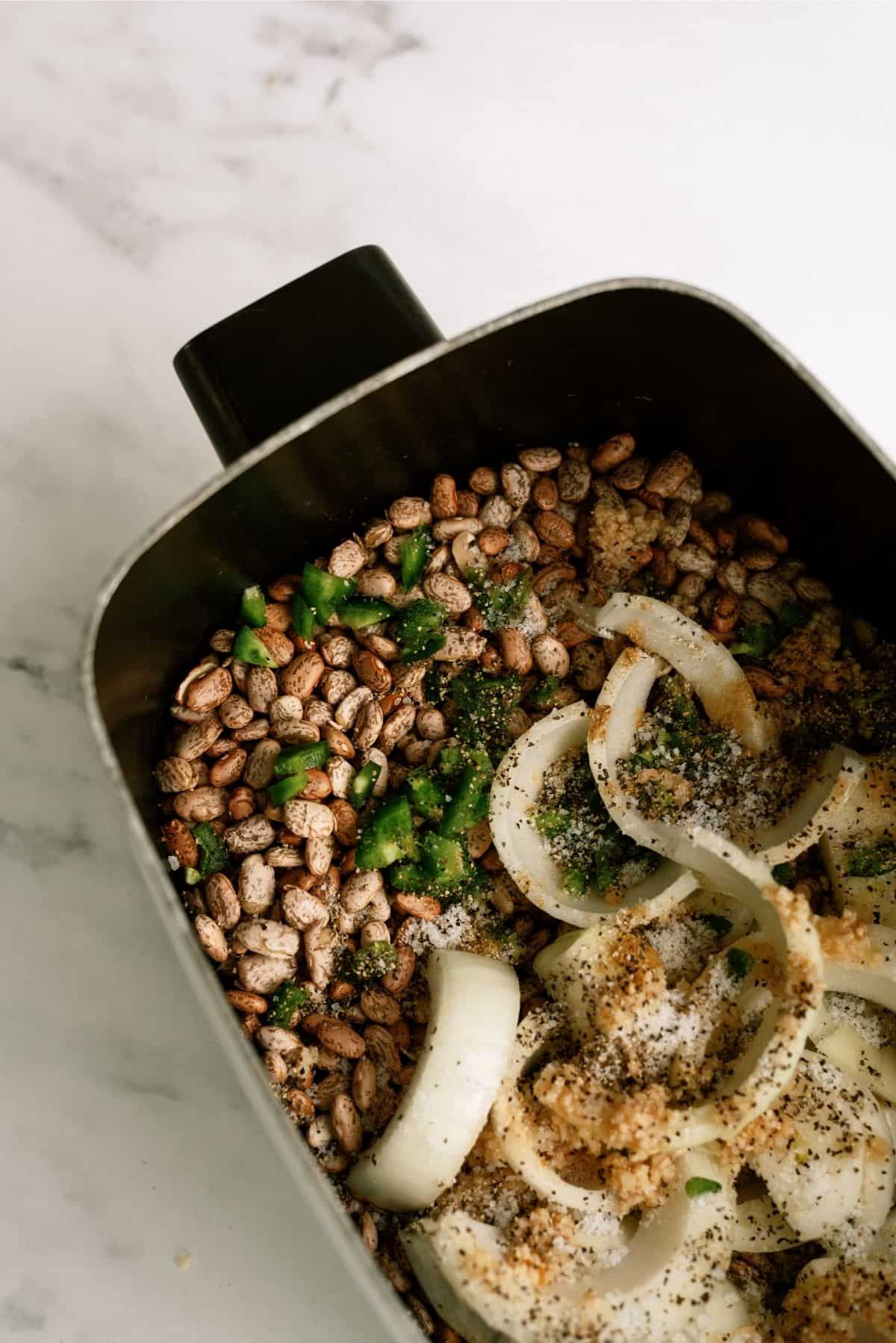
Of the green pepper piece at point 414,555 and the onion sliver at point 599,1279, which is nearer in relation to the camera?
the onion sliver at point 599,1279

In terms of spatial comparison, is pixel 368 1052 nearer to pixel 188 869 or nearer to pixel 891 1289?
pixel 188 869

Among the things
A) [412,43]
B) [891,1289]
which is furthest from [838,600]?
[412,43]

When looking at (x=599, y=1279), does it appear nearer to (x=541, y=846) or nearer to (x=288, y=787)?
(x=541, y=846)

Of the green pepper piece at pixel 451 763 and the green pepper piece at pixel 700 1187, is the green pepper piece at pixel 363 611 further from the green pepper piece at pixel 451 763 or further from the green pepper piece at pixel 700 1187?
the green pepper piece at pixel 700 1187

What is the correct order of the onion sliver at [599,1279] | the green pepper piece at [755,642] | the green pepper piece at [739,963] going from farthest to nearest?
the green pepper piece at [755,642]
the green pepper piece at [739,963]
the onion sliver at [599,1279]

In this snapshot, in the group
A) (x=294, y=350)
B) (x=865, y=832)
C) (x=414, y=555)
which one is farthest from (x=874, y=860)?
(x=294, y=350)

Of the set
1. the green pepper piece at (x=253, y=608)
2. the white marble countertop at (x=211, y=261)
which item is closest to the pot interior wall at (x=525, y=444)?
the green pepper piece at (x=253, y=608)
